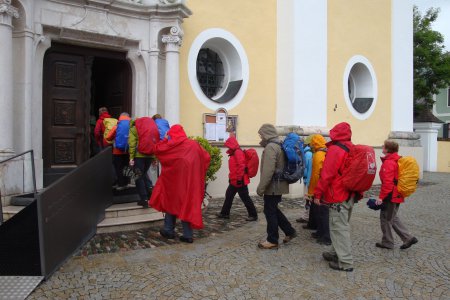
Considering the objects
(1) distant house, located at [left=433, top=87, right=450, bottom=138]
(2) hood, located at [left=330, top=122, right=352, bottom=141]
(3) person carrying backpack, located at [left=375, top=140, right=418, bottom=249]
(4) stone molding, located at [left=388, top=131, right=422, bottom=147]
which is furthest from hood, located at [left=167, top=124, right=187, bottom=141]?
(1) distant house, located at [left=433, top=87, right=450, bottom=138]

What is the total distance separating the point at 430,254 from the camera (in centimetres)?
526

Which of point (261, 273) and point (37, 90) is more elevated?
point (37, 90)

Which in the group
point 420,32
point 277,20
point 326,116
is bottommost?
point 326,116

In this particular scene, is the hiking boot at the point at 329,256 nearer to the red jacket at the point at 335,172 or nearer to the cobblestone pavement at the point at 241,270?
the cobblestone pavement at the point at 241,270

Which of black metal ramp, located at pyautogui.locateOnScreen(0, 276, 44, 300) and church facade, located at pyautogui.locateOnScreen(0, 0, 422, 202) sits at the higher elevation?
church facade, located at pyautogui.locateOnScreen(0, 0, 422, 202)

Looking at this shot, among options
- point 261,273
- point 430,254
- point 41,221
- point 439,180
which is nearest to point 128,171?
point 41,221

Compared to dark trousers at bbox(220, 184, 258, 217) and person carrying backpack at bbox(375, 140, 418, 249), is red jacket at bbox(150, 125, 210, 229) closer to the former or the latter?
dark trousers at bbox(220, 184, 258, 217)

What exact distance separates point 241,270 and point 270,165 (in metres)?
1.38

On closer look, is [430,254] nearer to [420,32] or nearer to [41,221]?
[41,221]

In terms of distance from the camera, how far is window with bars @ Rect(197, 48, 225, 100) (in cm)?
989

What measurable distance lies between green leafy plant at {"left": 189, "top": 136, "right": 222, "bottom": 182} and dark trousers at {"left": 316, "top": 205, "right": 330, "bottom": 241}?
3.11 metres

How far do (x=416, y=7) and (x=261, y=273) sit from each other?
23061mm

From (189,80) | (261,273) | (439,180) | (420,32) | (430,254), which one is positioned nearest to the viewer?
(261,273)

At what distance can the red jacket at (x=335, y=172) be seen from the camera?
454 centimetres
